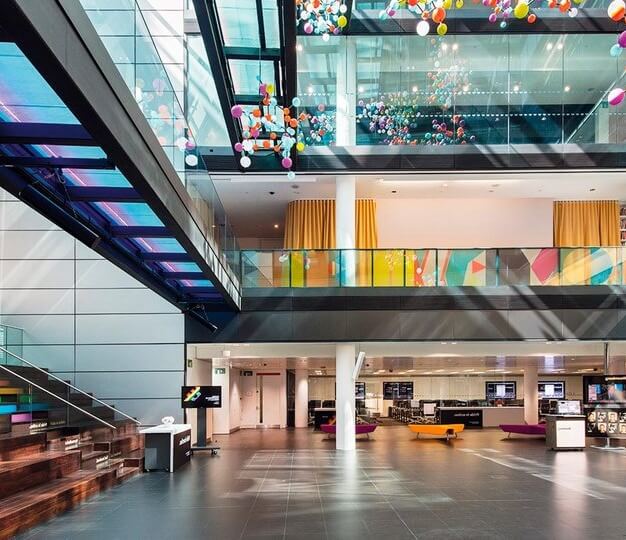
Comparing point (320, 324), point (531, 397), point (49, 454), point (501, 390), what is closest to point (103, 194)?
point (49, 454)

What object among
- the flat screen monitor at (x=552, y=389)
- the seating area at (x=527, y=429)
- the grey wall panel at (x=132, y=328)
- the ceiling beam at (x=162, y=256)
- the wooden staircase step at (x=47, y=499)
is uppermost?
the ceiling beam at (x=162, y=256)

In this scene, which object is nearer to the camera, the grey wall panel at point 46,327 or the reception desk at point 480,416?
the grey wall panel at point 46,327

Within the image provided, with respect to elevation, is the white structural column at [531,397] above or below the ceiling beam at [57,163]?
below

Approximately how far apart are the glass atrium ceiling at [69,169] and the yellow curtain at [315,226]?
9110 mm

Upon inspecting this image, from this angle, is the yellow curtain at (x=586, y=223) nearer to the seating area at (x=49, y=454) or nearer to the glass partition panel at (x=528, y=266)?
the glass partition panel at (x=528, y=266)

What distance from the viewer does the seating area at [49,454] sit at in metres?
8.34

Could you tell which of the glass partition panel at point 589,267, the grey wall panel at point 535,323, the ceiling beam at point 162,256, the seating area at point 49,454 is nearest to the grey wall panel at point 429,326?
the grey wall panel at point 535,323

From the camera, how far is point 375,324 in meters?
16.9

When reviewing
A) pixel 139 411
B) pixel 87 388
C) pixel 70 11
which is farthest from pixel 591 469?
pixel 70 11

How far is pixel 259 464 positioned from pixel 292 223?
814 centimetres

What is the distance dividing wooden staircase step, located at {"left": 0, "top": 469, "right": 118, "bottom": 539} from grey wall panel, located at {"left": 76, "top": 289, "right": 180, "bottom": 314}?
6.42m

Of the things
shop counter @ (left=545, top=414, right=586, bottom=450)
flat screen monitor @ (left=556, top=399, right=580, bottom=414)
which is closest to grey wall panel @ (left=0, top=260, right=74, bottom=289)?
shop counter @ (left=545, top=414, right=586, bottom=450)

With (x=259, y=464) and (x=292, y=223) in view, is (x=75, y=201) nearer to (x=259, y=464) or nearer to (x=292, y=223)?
(x=259, y=464)

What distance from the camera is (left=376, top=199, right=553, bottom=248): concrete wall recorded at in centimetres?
2144
